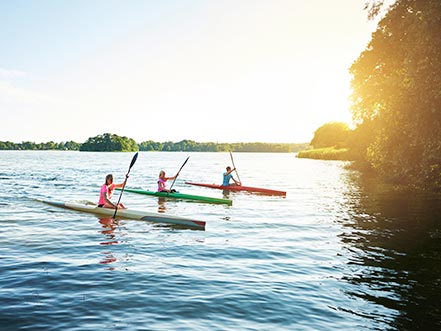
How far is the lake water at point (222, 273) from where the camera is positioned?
6738 mm

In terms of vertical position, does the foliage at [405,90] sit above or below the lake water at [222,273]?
above

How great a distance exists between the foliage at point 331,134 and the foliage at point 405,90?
83.4 m

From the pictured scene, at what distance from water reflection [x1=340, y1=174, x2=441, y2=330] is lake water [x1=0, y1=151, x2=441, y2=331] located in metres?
0.03

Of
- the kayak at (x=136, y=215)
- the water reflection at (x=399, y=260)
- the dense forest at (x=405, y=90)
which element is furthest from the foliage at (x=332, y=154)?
the kayak at (x=136, y=215)

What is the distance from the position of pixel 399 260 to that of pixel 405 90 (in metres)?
16.3

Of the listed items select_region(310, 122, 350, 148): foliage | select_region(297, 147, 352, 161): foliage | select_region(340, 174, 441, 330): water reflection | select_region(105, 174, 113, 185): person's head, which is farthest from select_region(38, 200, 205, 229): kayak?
select_region(310, 122, 350, 148): foliage

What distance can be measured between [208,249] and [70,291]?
4535mm

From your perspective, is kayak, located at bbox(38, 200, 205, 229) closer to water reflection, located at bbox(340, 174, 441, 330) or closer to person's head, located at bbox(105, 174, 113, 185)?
person's head, located at bbox(105, 174, 113, 185)

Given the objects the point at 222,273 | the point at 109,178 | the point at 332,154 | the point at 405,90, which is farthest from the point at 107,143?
the point at 222,273

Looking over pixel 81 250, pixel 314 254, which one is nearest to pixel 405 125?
pixel 314 254

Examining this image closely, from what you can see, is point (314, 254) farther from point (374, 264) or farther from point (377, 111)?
point (377, 111)

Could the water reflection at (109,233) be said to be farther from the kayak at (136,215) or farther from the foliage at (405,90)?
the foliage at (405,90)

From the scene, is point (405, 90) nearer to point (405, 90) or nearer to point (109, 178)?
point (405, 90)

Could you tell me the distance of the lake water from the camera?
6.74 meters
